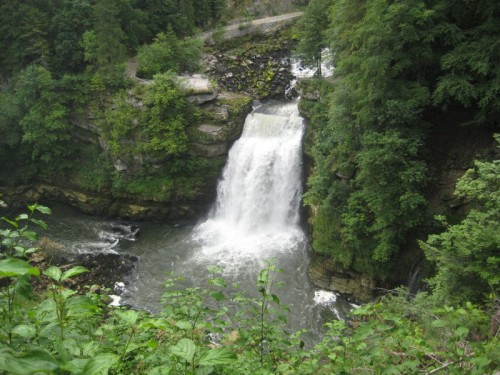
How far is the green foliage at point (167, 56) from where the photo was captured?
2298cm

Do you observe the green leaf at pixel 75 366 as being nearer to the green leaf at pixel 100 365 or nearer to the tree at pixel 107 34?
the green leaf at pixel 100 365

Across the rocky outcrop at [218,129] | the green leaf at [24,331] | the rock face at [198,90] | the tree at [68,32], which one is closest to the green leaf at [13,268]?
the green leaf at [24,331]

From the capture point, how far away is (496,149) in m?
11.2

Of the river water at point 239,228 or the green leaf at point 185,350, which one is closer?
the green leaf at point 185,350

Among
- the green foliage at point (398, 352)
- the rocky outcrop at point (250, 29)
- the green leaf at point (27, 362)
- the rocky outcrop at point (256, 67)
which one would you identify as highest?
the rocky outcrop at point (250, 29)

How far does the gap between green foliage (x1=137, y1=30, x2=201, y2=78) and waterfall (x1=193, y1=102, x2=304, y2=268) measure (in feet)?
19.7

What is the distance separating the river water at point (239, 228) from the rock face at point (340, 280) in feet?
2.09

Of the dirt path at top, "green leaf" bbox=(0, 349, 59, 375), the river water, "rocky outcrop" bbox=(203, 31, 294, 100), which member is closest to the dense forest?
"green leaf" bbox=(0, 349, 59, 375)

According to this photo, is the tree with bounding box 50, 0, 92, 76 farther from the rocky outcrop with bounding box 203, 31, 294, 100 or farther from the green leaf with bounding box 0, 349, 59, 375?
the green leaf with bounding box 0, 349, 59, 375

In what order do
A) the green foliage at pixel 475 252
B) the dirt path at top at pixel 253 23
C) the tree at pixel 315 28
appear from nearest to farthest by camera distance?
1. the green foliage at pixel 475 252
2. the tree at pixel 315 28
3. the dirt path at top at pixel 253 23

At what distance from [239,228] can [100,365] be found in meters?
18.6

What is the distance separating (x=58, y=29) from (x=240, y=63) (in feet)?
39.0

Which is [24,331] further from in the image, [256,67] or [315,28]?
[256,67]

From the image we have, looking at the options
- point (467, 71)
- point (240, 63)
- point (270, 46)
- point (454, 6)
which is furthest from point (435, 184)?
point (270, 46)
